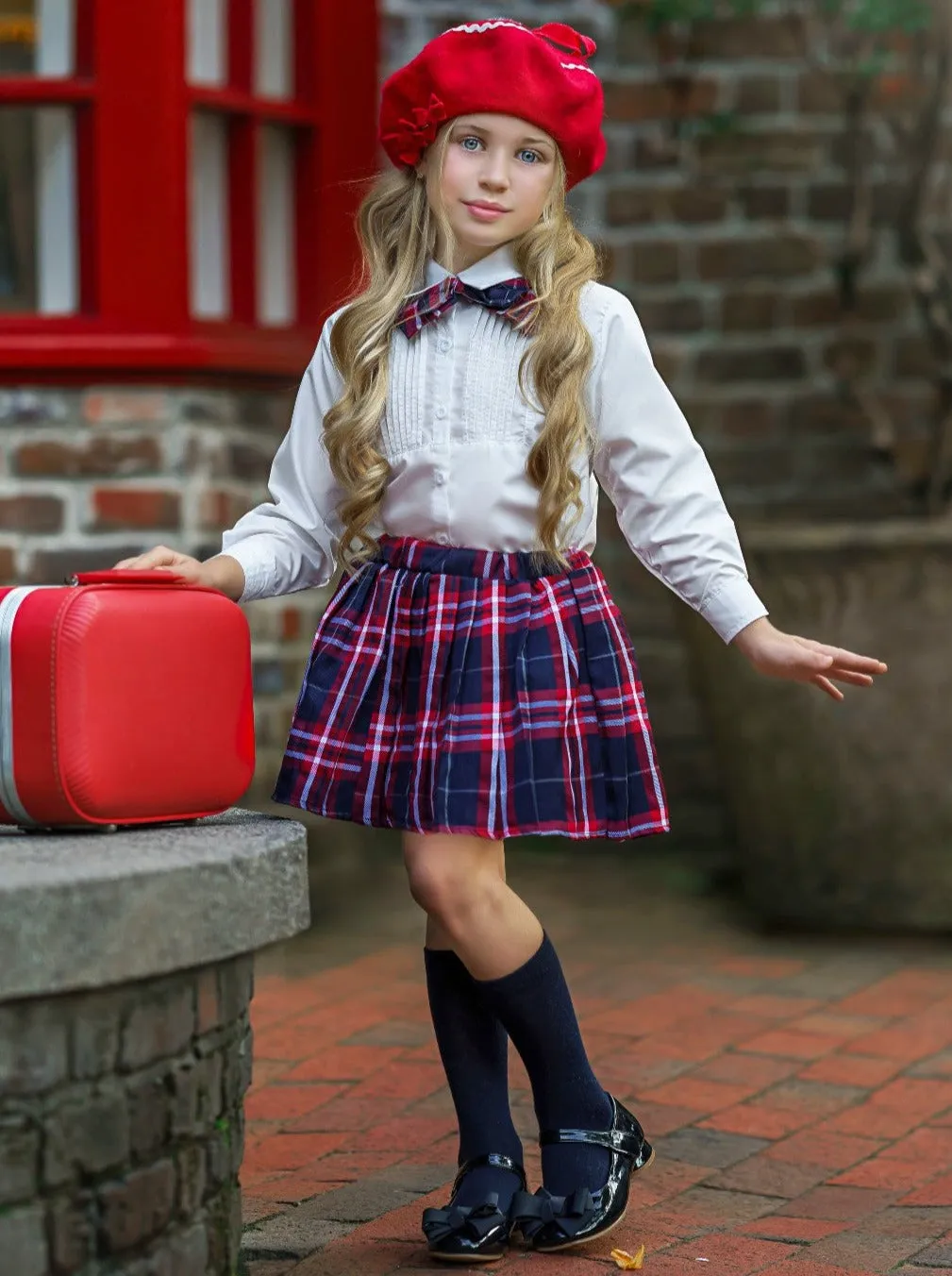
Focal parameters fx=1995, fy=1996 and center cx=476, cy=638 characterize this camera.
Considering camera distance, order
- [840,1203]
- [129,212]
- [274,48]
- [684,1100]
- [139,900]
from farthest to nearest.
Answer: [274,48] < [129,212] < [684,1100] < [840,1203] < [139,900]

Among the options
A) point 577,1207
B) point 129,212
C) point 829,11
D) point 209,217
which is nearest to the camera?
point 577,1207

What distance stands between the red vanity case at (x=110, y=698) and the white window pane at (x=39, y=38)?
2.49 meters

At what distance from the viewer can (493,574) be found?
8.77ft

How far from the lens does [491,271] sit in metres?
2.75

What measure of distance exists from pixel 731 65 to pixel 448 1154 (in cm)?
335

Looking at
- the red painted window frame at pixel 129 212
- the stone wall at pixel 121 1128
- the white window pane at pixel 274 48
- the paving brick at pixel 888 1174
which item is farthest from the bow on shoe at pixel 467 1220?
the white window pane at pixel 274 48

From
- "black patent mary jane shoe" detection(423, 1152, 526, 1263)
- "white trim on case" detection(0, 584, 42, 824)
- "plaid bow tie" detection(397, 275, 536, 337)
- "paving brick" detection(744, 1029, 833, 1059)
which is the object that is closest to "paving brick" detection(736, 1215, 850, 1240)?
"black patent mary jane shoe" detection(423, 1152, 526, 1263)

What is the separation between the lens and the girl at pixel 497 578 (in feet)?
8.61

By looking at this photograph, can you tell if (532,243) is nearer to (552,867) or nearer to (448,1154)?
(448,1154)

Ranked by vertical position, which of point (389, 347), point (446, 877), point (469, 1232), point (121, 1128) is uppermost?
point (389, 347)

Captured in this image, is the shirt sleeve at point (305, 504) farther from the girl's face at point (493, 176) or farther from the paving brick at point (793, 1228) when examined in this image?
the paving brick at point (793, 1228)

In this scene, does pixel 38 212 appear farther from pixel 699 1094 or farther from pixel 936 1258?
pixel 936 1258

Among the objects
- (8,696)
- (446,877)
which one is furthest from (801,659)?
(8,696)

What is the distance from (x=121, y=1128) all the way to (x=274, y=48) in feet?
11.4
